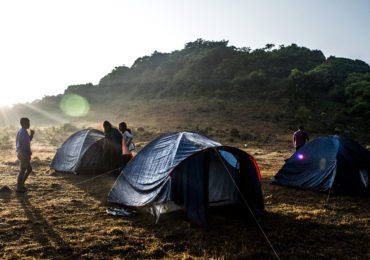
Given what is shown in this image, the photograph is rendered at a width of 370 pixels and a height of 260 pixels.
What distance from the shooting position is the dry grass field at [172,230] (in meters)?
4.45

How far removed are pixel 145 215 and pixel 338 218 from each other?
4.43m

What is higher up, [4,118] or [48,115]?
[48,115]

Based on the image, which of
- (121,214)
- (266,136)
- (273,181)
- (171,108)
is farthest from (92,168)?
(171,108)

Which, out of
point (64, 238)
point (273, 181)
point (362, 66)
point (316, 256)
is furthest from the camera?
point (362, 66)

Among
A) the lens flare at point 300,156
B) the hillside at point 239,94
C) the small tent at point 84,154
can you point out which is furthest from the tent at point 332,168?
the hillside at point 239,94

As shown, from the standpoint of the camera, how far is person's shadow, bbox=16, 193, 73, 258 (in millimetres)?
4379

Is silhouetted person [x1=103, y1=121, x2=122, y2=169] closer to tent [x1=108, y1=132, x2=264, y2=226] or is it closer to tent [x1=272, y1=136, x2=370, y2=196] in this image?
tent [x1=108, y1=132, x2=264, y2=226]

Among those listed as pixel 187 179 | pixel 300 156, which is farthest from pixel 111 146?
pixel 300 156

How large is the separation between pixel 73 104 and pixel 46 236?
60.6 metres

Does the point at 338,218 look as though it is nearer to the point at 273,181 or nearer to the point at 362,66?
the point at 273,181

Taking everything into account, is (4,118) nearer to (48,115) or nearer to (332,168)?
(48,115)

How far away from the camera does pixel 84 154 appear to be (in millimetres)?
10141

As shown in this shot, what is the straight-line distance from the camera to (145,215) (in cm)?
617

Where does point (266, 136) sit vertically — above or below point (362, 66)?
below
